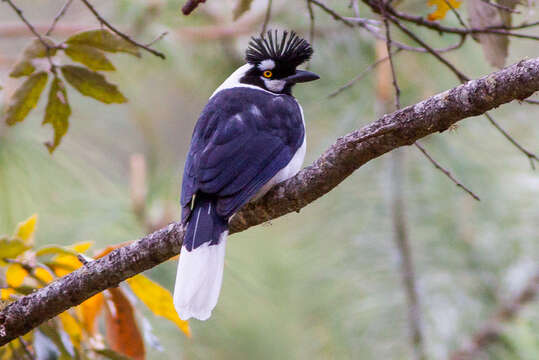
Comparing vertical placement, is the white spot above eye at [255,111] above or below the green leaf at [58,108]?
below

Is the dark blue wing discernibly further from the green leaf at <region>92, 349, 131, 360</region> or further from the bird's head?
the green leaf at <region>92, 349, 131, 360</region>

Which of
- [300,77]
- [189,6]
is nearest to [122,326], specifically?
[189,6]

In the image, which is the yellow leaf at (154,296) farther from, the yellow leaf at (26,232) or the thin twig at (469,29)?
the thin twig at (469,29)

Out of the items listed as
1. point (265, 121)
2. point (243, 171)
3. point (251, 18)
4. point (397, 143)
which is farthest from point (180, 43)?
point (397, 143)

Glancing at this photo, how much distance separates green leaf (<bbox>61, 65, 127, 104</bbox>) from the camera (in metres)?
2.37

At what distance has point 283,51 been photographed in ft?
10.8

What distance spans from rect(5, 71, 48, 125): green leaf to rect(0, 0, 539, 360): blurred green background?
5.10 feet

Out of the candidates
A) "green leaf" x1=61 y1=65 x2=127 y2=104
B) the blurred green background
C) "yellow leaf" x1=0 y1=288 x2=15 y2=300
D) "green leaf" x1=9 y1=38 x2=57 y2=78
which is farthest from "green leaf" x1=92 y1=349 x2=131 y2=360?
the blurred green background

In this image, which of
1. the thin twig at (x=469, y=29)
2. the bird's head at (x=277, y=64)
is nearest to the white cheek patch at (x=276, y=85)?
the bird's head at (x=277, y=64)

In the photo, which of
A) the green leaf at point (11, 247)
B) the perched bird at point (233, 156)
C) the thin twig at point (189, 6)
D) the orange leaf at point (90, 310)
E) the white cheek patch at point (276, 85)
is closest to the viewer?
the thin twig at point (189, 6)

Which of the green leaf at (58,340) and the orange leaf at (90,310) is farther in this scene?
the orange leaf at (90,310)

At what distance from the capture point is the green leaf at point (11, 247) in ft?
7.59

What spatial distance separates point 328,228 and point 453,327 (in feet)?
2.79

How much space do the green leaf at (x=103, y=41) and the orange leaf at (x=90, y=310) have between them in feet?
2.65
